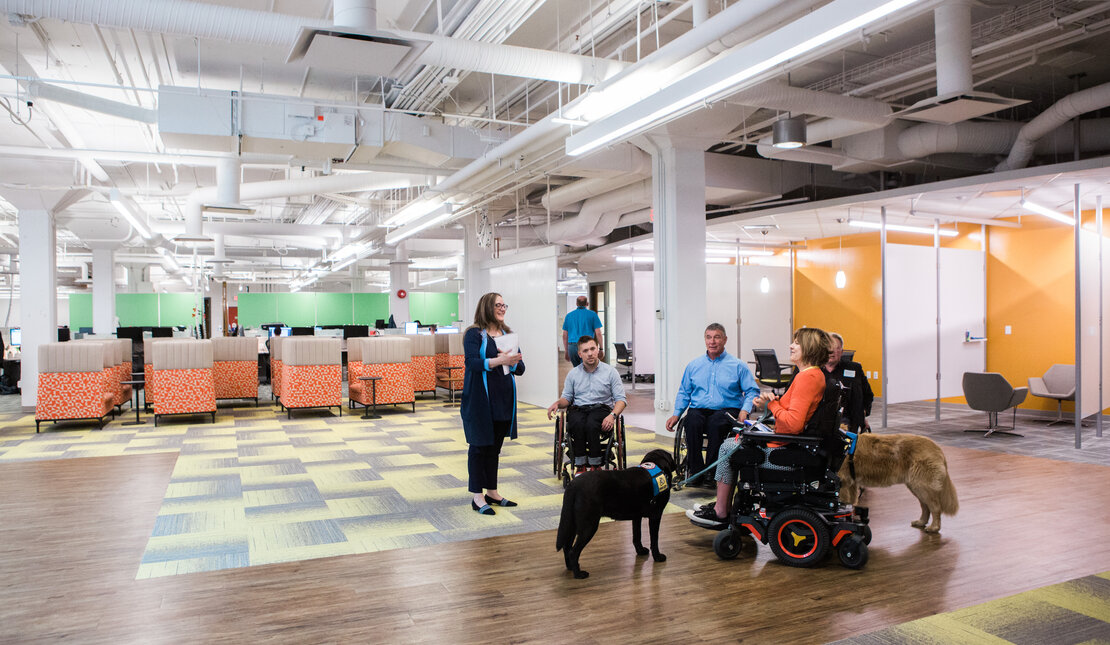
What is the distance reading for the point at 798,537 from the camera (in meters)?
4.06

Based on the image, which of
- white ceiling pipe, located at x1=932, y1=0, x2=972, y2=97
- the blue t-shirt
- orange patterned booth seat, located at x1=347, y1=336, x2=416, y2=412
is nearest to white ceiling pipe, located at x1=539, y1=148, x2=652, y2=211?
the blue t-shirt

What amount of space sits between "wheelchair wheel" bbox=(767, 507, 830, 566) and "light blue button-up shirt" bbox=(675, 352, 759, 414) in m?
1.49

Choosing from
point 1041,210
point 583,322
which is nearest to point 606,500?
point 583,322

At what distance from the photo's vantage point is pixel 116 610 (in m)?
3.51

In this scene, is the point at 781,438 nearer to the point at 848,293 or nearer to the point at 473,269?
the point at 848,293

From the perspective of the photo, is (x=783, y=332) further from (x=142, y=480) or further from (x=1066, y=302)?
(x=142, y=480)

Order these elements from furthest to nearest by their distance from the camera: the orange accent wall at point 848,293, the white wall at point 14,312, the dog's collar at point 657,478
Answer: the white wall at point 14,312
the orange accent wall at point 848,293
the dog's collar at point 657,478

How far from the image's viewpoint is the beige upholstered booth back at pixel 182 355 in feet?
31.4

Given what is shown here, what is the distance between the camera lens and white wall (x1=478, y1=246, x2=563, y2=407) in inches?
424

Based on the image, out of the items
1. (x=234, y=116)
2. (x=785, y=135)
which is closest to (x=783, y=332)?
(x=785, y=135)

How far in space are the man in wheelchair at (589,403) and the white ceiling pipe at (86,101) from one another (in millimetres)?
5228

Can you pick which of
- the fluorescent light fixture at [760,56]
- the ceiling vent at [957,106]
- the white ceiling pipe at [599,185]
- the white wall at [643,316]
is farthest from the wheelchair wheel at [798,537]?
the white wall at [643,316]

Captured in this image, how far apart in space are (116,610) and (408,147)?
636 cm

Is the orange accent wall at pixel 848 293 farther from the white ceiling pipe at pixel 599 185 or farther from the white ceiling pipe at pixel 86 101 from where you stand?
the white ceiling pipe at pixel 86 101
